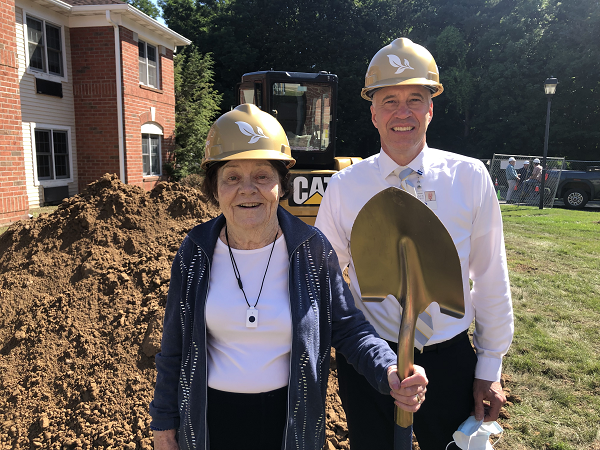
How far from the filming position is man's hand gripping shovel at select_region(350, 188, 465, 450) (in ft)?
4.26

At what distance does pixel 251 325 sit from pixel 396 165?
3.07 feet

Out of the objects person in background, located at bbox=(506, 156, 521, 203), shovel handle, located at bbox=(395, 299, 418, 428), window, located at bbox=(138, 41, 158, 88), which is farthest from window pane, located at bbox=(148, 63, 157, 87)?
shovel handle, located at bbox=(395, 299, 418, 428)

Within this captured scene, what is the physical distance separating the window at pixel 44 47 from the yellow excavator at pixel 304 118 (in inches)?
349

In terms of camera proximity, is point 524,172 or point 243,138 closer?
point 243,138

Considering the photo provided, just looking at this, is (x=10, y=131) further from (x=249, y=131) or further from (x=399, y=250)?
(x=399, y=250)

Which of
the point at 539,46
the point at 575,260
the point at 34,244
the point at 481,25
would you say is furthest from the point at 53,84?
the point at 481,25

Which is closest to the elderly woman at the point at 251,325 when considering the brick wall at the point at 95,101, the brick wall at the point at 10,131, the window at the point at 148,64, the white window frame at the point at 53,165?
the brick wall at the point at 10,131

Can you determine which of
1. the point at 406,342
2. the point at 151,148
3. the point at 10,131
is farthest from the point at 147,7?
the point at 406,342

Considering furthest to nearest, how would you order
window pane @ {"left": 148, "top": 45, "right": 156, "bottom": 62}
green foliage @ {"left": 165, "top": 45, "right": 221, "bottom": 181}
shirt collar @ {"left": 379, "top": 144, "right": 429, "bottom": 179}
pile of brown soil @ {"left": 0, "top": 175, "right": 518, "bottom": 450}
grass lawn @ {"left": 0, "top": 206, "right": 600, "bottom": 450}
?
1. green foliage @ {"left": 165, "top": 45, "right": 221, "bottom": 181}
2. window pane @ {"left": 148, "top": 45, "right": 156, "bottom": 62}
3. grass lawn @ {"left": 0, "top": 206, "right": 600, "bottom": 450}
4. pile of brown soil @ {"left": 0, "top": 175, "right": 518, "bottom": 450}
5. shirt collar @ {"left": 379, "top": 144, "right": 429, "bottom": 179}

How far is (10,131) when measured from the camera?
9.84m

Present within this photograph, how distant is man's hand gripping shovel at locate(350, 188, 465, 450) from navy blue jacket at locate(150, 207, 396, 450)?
9.8 inches

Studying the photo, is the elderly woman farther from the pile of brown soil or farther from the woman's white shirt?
the pile of brown soil

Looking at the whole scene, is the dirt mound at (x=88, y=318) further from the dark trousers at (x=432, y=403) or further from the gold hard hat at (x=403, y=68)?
the gold hard hat at (x=403, y=68)

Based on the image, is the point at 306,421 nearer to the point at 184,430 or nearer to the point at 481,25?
the point at 184,430
